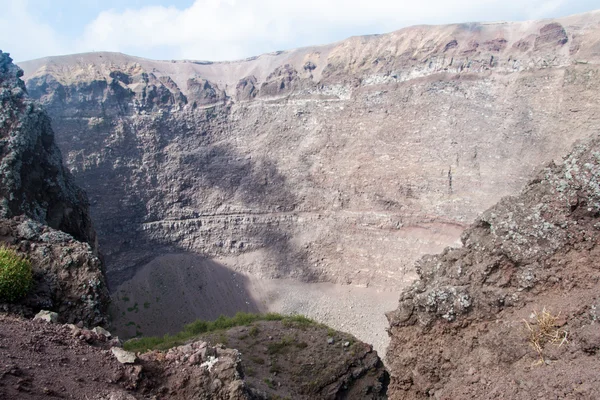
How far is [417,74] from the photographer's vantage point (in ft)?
137

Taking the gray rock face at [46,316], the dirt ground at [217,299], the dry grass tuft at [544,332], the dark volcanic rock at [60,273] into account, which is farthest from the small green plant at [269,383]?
the dirt ground at [217,299]

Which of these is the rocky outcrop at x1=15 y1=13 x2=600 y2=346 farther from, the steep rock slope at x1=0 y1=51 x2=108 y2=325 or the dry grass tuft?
the dry grass tuft

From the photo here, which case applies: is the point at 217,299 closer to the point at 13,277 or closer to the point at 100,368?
the point at 13,277

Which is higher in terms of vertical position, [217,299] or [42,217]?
[42,217]

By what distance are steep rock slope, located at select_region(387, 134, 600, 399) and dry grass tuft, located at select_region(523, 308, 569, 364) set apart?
0.02 m

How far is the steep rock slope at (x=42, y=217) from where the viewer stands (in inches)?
430

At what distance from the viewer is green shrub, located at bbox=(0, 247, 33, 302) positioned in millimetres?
9508

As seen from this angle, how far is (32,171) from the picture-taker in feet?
58.3

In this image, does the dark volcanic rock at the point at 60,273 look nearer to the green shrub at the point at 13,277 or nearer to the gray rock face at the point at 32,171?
the green shrub at the point at 13,277

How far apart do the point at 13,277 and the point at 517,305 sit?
35.5ft

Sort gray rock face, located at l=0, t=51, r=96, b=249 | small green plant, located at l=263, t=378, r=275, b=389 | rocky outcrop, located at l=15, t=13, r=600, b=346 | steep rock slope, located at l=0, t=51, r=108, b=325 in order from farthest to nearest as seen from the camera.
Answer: rocky outcrop, located at l=15, t=13, r=600, b=346
gray rock face, located at l=0, t=51, r=96, b=249
small green plant, located at l=263, t=378, r=275, b=389
steep rock slope, located at l=0, t=51, r=108, b=325

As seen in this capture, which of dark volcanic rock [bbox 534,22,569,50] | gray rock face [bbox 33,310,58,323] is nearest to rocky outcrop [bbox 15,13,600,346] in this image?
dark volcanic rock [bbox 534,22,569,50]

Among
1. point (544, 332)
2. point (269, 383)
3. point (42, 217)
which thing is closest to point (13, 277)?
point (42, 217)

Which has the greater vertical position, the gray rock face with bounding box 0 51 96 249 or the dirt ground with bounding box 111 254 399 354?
the gray rock face with bounding box 0 51 96 249
